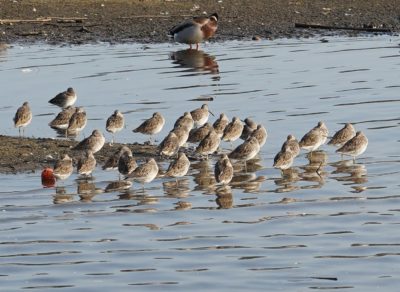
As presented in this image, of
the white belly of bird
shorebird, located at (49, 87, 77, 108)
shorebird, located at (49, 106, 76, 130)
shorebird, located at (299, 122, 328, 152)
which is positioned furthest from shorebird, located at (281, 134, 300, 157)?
the white belly of bird

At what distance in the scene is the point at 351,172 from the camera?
723 inches

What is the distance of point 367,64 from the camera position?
91.7 ft

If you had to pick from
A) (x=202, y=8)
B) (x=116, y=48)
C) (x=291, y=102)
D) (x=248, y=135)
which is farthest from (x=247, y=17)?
(x=248, y=135)

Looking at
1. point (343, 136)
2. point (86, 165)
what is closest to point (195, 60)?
point (343, 136)

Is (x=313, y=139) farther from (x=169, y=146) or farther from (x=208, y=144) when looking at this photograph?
(x=169, y=146)

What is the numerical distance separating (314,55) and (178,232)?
14755mm

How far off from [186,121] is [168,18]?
44.2 ft

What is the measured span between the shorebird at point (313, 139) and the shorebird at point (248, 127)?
1.24 m

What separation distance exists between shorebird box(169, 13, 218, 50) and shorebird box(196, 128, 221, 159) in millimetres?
11590

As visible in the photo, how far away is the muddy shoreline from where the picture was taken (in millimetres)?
31953

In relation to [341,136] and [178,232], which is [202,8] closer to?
[341,136]

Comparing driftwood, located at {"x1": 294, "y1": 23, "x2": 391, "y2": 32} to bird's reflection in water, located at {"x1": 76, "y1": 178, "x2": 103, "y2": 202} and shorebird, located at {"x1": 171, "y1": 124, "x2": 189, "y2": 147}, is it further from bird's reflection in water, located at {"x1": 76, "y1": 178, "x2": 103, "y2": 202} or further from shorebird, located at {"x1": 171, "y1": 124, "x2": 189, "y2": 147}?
bird's reflection in water, located at {"x1": 76, "y1": 178, "x2": 103, "y2": 202}

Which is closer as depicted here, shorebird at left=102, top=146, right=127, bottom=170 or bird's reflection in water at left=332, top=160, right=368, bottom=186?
bird's reflection in water at left=332, top=160, right=368, bottom=186

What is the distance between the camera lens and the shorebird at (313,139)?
19.3m
